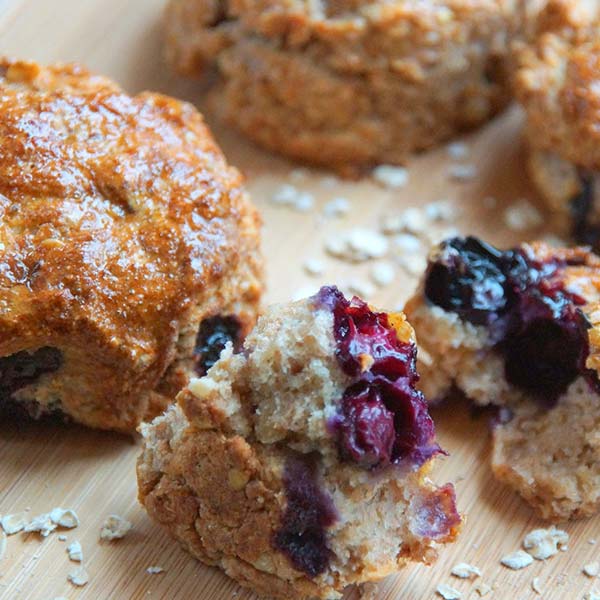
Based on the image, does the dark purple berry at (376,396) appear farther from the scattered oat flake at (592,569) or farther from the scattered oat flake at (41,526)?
the scattered oat flake at (41,526)

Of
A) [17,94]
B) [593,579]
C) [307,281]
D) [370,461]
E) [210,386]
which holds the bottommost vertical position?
[593,579]

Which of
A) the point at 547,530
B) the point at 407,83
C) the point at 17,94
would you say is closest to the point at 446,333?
the point at 547,530

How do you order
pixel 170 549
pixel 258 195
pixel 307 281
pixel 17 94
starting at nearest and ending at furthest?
pixel 170 549 → pixel 17 94 → pixel 307 281 → pixel 258 195

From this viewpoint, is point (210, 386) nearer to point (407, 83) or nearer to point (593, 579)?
point (593, 579)

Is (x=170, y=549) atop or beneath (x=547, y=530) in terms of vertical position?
atop

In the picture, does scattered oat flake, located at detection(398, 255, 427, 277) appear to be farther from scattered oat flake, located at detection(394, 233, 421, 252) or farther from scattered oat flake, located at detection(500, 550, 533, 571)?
scattered oat flake, located at detection(500, 550, 533, 571)
